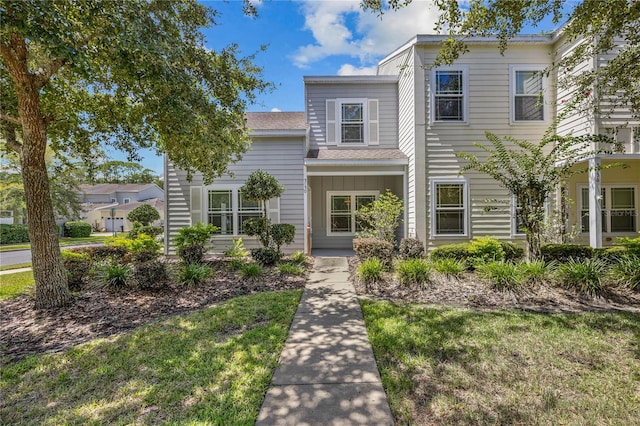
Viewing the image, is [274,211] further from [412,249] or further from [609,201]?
[609,201]

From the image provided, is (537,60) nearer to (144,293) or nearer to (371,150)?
(371,150)

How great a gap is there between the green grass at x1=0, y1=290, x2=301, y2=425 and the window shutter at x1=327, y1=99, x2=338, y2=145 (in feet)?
26.8

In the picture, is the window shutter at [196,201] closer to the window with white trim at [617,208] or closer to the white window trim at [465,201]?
the white window trim at [465,201]

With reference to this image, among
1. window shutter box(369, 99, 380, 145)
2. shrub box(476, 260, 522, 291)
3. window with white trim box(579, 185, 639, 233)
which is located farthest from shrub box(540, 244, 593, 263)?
window shutter box(369, 99, 380, 145)

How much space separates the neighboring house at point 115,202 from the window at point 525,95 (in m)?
36.4

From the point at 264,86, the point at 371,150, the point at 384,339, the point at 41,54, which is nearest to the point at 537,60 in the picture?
the point at 371,150

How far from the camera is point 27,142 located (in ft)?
16.6

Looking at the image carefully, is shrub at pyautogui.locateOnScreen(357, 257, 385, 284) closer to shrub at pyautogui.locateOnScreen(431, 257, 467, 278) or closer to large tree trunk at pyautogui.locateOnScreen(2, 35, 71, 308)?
shrub at pyautogui.locateOnScreen(431, 257, 467, 278)

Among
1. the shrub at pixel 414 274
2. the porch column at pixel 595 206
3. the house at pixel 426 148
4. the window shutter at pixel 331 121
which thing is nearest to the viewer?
the shrub at pixel 414 274

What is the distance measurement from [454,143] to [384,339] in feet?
23.9

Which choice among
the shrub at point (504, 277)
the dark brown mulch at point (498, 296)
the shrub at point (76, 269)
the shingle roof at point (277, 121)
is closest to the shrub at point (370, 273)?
the dark brown mulch at point (498, 296)

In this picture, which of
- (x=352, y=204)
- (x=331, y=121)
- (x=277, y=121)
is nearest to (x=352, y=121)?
(x=331, y=121)

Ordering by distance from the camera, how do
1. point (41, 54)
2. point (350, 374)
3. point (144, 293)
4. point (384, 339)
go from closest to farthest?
point (350, 374)
point (384, 339)
point (41, 54)
point (144, 293)

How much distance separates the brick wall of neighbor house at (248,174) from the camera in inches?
412
